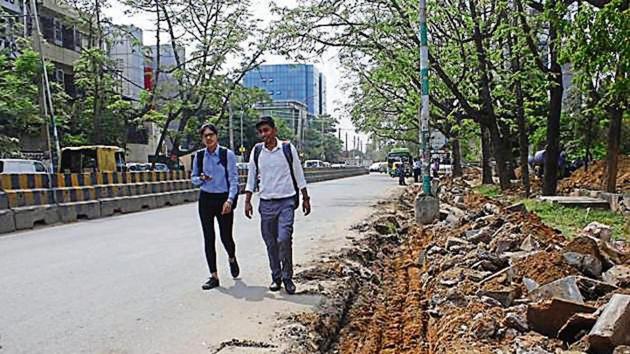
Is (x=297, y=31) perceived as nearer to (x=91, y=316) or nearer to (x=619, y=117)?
(x=619, y=117)

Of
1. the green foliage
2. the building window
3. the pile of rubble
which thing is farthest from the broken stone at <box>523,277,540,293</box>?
the building window

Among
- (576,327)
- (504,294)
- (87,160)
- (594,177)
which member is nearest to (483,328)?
(576,327)

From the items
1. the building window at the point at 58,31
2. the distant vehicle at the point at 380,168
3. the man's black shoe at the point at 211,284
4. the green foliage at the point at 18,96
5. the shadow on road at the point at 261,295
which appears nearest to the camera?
the shadow on road at the point at 261,295

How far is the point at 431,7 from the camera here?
17.8 m

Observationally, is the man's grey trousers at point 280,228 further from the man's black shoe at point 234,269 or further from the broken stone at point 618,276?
the broken stone at point 618,276

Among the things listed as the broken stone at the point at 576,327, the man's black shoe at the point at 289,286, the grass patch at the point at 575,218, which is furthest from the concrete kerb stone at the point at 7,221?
the broken stone at the point at 576,327

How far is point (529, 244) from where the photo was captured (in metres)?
8.34

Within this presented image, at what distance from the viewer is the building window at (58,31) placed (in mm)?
39594

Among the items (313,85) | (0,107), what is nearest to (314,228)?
(0,107)

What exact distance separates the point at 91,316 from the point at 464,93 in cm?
1971

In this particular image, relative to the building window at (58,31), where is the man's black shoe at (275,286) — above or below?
below

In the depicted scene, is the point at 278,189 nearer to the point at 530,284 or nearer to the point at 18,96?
the point at 530,284

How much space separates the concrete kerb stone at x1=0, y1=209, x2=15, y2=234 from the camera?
13688 mm

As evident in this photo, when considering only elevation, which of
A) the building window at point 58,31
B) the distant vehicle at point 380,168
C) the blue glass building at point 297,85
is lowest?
the distant vehicle at point 380,168
